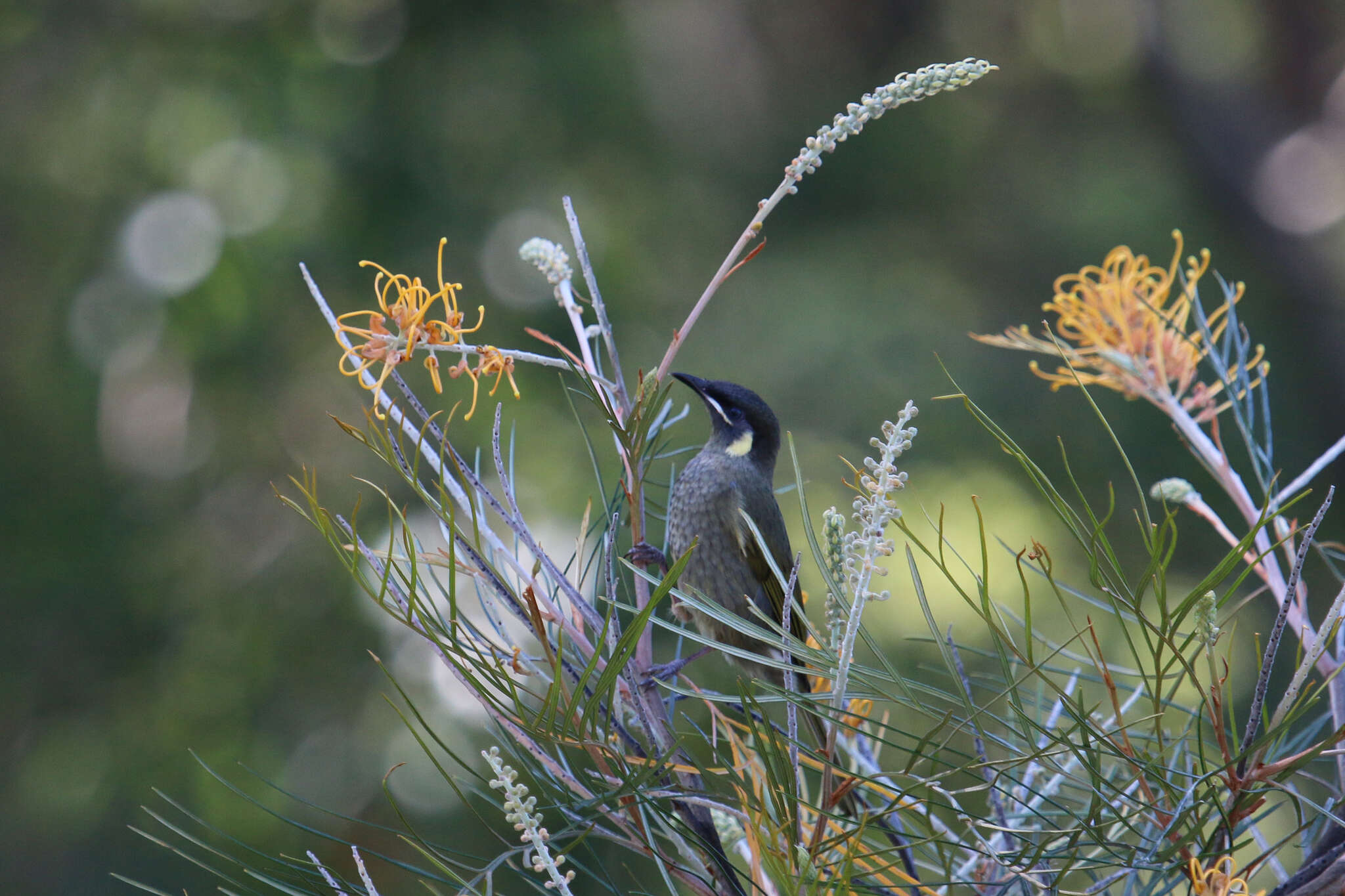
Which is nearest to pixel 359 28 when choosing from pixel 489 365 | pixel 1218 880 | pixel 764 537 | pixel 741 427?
pixel 741 427

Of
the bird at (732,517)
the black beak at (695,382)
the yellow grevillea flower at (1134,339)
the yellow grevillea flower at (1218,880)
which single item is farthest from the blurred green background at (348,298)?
the yellow grevillea flower at (1218,880)

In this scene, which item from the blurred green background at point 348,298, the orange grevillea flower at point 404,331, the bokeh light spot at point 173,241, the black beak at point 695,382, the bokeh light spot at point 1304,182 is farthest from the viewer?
the bokeh light spot at point 173,241

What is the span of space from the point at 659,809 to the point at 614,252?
2960 mm

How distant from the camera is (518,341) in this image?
317cm

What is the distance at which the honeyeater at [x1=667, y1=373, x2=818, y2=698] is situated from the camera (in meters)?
1.01

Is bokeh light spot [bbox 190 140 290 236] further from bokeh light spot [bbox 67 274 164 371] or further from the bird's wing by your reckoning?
the bird's wing

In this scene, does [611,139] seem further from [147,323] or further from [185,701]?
[185,701]

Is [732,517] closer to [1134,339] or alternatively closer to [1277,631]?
[1134,339]

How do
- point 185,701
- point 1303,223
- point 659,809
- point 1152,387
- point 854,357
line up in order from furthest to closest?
point 854,357, point 185,701, point 1303,223, point 1152,387, point 659,809

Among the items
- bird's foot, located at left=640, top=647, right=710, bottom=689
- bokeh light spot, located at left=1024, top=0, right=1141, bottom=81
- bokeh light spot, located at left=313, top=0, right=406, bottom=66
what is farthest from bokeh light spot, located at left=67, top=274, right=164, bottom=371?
bokeh light spot, located at left=1024, top=0, right=1141, bottom=81

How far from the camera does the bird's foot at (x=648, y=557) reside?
615 mm

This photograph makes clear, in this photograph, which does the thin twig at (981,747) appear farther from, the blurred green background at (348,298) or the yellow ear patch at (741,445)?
the blurred green background at (348,298)

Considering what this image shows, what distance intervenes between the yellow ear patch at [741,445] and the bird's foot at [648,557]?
0.27 metres

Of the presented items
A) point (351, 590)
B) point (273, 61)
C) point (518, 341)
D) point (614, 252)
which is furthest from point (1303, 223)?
point (273, 61)
